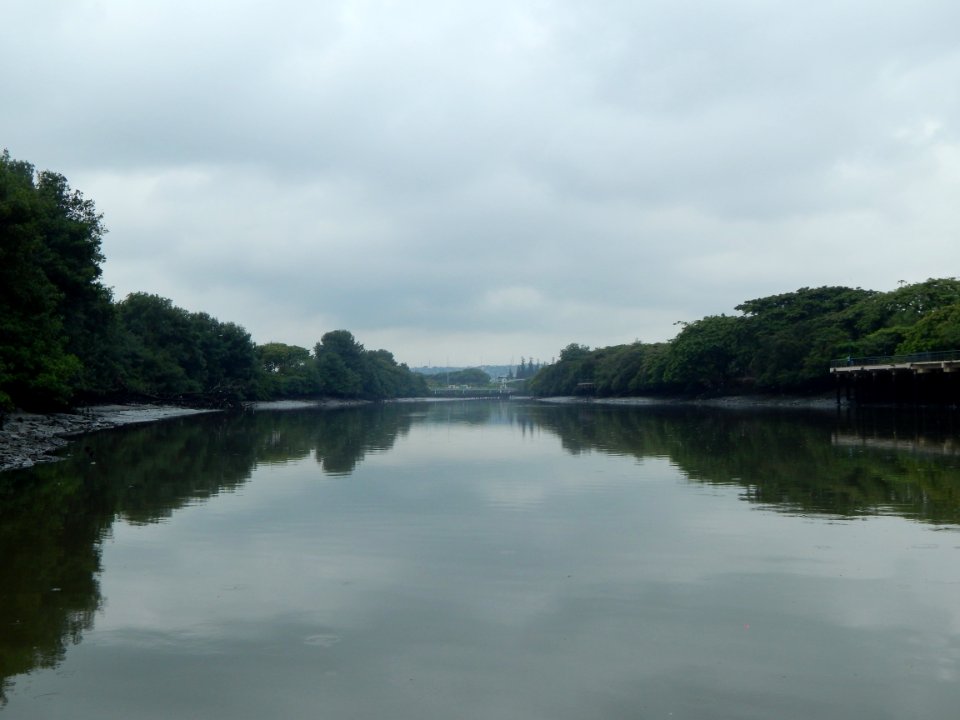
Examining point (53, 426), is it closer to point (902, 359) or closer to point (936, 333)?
point (902, 359)

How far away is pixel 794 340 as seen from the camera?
73188 millimetres

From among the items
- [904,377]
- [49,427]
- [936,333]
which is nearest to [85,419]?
[49,427]

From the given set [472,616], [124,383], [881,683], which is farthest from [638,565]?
[124,383]

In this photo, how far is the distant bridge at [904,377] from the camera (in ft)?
161

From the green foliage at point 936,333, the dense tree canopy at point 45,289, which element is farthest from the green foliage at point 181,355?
the green foliage at point 936,333

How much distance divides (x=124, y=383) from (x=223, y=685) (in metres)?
60.9

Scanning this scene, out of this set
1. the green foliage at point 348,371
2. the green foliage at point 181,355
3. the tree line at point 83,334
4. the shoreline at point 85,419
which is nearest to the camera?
the shoreline at point 85,419

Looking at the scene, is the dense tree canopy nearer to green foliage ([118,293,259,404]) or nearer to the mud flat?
the mud flat

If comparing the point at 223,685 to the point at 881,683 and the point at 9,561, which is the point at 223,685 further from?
the point at 9,561

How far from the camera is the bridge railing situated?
47.1 m

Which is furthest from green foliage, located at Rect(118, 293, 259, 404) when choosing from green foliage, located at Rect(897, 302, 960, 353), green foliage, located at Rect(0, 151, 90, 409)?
green foliage, located at Rect(897, 302, 960, 353)

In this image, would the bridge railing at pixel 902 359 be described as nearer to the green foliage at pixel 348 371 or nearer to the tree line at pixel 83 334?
the tree line at pixel 83 334

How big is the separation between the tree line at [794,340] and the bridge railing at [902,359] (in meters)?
2.28

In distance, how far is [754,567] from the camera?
10.2 meters
